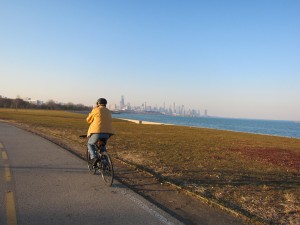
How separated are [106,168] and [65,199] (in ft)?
5.39

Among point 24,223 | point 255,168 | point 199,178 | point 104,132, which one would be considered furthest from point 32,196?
point 255,168

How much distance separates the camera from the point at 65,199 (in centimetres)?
631

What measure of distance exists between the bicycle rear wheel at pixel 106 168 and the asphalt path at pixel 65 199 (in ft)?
0.59

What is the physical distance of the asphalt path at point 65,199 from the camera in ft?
17.3

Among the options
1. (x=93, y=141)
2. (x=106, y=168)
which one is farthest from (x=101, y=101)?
(x=106, y=168)

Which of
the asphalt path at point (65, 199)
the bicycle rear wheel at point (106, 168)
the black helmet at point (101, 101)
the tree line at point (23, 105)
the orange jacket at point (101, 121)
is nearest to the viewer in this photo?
the asphalt path at point (65, 199)

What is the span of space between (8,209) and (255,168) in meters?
8.24

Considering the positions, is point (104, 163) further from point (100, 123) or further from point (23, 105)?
point (23, 105)

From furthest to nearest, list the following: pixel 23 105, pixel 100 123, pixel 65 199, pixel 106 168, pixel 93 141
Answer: pixel 23 105, pixel 93 141, pixel 100 123, pixel 106 168, pixel 65 199

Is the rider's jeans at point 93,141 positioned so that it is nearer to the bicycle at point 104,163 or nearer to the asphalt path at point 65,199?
the bicycle at point 104,163

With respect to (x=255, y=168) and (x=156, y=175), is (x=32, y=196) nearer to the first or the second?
(x=156, y=175)

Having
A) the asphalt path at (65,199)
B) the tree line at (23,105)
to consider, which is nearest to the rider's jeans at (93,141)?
the asphalt path at (65,199)

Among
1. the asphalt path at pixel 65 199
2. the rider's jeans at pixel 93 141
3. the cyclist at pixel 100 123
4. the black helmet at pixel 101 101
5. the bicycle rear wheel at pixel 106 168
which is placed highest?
the black helmet at pixel 101 101

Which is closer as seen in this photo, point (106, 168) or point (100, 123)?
point (106, 168)
